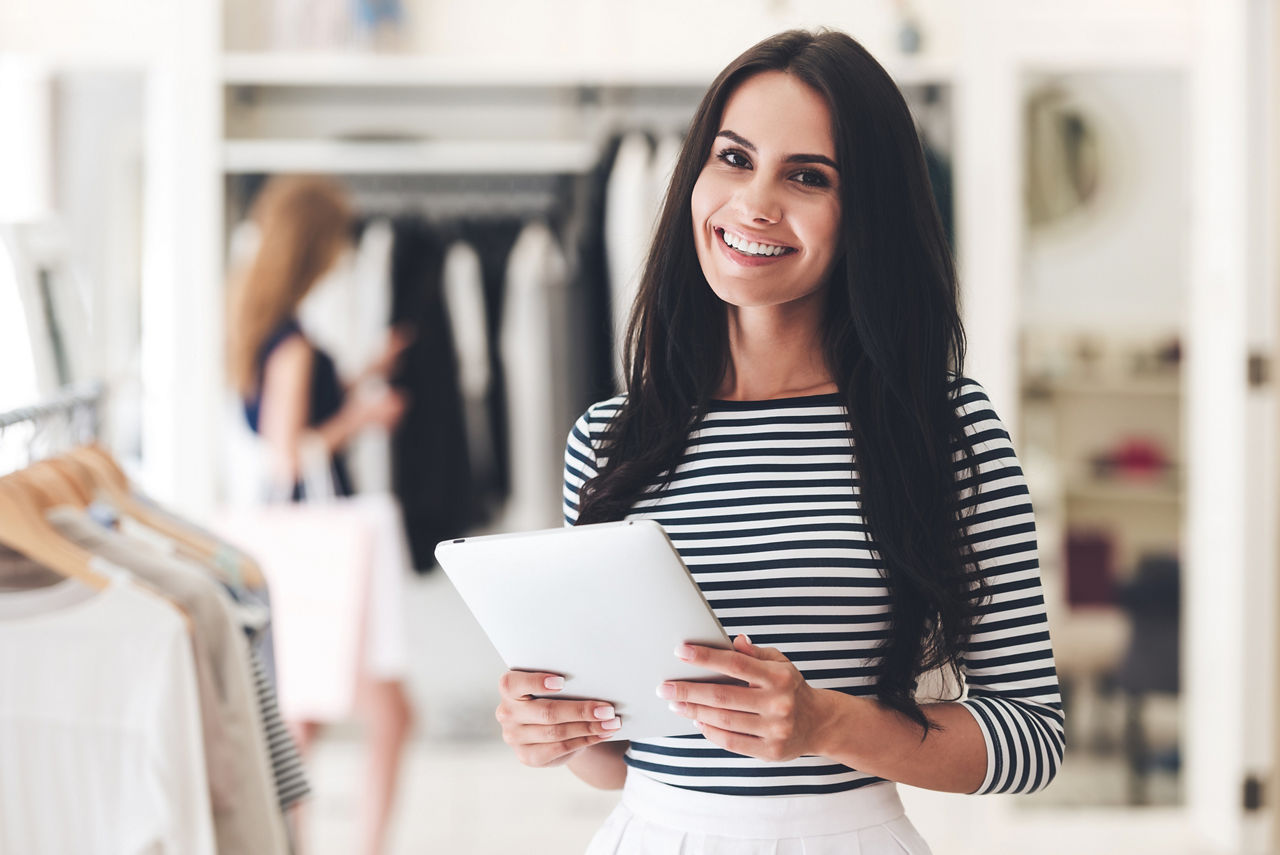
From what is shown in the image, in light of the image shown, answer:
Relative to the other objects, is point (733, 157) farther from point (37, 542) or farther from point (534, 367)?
point (534, 367)

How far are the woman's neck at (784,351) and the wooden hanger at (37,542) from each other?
675 mm

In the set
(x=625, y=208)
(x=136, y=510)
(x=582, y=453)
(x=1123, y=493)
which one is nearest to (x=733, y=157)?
(x=582, y=453)

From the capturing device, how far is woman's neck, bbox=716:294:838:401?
1.10 m

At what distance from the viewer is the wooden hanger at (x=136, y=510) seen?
143cm

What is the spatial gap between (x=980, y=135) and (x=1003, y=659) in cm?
219

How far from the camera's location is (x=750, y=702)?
86 cm

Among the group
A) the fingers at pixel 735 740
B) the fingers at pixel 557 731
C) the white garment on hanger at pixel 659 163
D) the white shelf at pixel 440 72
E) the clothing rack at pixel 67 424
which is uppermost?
the white shelf at pixel 440 72

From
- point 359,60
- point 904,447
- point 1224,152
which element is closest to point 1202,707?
point 1224,152

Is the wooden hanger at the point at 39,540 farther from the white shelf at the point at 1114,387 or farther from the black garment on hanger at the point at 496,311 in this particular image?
the white shelf at the point at 1114,387

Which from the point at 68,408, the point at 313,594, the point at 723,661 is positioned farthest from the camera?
the point at 313,594

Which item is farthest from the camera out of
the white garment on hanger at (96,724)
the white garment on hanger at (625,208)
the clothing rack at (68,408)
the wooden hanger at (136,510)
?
the white garment on hanger at (625,208)

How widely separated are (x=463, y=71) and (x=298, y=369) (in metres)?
0.84

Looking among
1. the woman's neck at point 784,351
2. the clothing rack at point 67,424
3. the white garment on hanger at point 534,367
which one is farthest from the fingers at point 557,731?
the white garment on hanger at point 534,367

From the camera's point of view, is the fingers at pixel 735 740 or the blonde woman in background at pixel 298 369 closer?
the fingers at pixel 735 740
